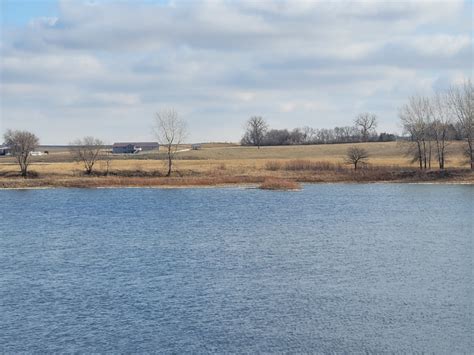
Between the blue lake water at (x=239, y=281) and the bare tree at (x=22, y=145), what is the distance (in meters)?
30.9

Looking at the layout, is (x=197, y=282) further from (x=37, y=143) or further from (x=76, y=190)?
(x=37, y=143)

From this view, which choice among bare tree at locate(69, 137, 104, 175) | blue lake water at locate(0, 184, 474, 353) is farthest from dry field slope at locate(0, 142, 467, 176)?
blue lake water at locate(0, 184, 474, 353)

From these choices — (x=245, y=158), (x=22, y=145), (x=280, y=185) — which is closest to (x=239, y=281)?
(x=280, y=185)

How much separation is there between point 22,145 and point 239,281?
57892 mm

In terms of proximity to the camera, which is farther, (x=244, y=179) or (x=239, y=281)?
(x=244, y=179)

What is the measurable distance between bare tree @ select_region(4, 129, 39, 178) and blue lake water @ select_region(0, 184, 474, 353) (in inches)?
1216

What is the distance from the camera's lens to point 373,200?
2174 inches

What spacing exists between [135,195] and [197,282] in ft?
129

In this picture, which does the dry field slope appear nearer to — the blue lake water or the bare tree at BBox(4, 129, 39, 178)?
the bare tree at BBox(4, 129, 39, 178)

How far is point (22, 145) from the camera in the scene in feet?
253

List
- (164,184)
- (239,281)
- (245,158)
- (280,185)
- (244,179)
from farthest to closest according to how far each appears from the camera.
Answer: (245,158) → (244,179) → (164,184) → (280,185) → (239,281)

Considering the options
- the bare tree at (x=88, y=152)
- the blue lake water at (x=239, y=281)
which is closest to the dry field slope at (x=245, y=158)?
the bare tree at (x=88, y=152)

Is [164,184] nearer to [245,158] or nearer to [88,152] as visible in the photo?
[88,152]

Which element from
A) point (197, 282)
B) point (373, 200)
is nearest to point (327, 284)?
point (197, 282)
